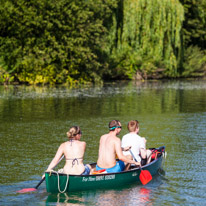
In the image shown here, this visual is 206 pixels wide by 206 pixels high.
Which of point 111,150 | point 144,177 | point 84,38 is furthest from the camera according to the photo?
point 84,38

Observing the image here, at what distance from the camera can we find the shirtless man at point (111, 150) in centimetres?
975

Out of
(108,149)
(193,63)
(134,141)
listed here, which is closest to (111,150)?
(108,149)

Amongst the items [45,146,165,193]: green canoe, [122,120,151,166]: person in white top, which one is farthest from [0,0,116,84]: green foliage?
[45,146,165,193]: green canoe

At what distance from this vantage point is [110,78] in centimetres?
5184

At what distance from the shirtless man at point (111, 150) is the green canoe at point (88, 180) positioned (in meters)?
0.23

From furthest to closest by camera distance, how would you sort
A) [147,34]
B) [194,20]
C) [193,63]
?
[194,20] < [193,63] < [147,34]

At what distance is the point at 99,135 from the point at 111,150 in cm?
680

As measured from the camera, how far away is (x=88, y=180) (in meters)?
9.56

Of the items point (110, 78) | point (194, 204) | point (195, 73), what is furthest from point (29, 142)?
point (195, 73)

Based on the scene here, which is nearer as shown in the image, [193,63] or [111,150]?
[111,150]

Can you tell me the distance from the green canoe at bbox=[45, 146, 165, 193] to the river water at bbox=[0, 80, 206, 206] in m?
0.12

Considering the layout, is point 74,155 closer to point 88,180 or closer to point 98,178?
point 88,180

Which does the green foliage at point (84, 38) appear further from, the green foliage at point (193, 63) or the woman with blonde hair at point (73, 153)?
the woman with blonde hair at point (73, 153)

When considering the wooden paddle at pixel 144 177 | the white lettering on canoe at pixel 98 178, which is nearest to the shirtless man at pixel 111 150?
the white lettering on canoe at pixel 98 178
